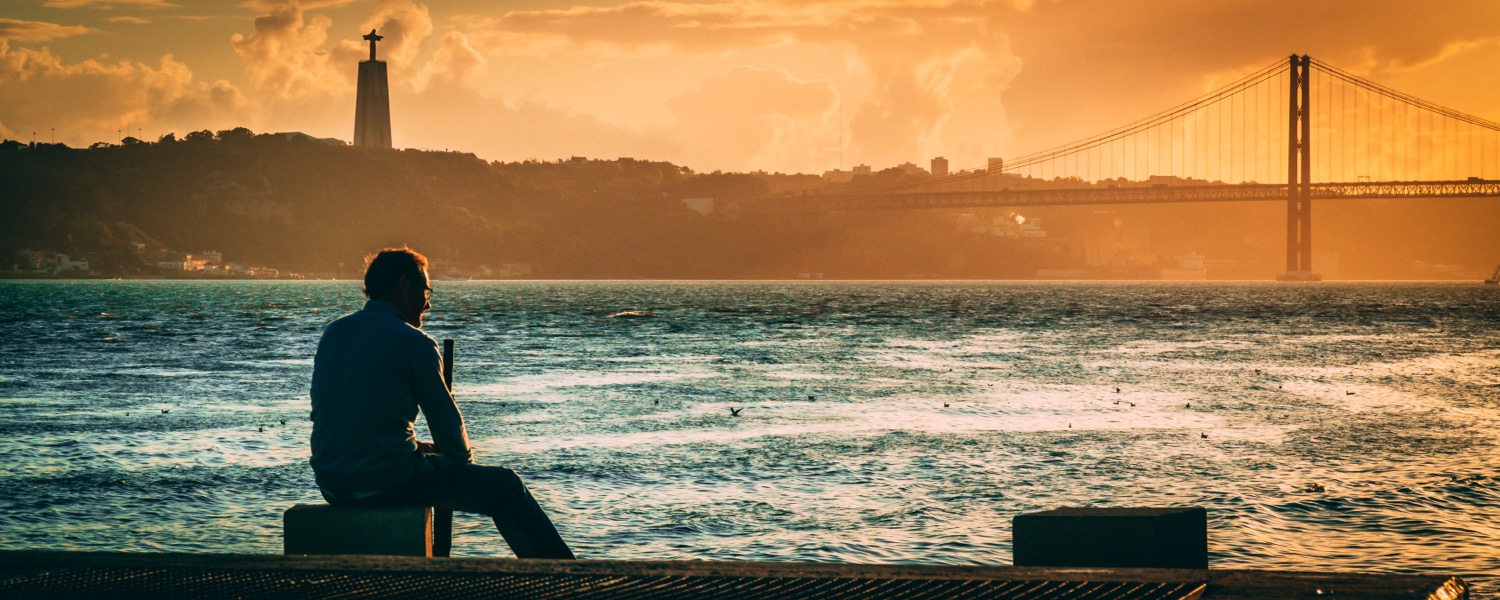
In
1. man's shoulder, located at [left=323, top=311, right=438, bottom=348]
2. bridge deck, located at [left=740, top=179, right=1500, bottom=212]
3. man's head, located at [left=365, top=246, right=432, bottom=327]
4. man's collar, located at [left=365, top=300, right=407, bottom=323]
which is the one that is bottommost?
man's shoulder, located at [left=323, top=311, right=438, bottom=348]

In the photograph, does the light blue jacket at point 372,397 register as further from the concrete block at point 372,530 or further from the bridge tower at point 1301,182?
the bridge tower at point 1301,182

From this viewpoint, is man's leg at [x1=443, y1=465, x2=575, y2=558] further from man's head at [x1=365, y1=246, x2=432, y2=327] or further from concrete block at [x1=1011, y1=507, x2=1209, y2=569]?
concrete block at [x1=1011, y1=507, x2=1209, y2=569]

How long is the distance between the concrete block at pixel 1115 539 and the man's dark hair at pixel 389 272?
252 centimetres

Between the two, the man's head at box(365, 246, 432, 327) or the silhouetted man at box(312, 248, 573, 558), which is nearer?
the silhouetted man at box(312, 248, 573, 558)

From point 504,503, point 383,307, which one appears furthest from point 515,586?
point 383,307

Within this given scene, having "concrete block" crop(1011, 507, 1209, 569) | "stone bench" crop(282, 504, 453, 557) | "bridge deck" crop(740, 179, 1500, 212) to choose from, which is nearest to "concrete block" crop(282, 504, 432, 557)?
"stone bench" crop(282, 504, 453, 557)

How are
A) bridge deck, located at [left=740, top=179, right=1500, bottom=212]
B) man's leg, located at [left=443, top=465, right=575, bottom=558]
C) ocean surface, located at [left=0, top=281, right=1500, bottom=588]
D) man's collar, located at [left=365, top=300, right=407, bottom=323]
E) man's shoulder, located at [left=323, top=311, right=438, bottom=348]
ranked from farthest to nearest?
bridge deck, located at [left=740, top=179, right=1500, bottom=212] < ocean surface, located at [left=0, top=281, right=1500, bottom=588] < man's leg, located at [left=443, top=465, right=575, bottom=558] < man's collar, located at [left=365, top=300, right=407, bottom=323] < man's shoulder, located at [left=323, top=311, right=438, bottom=348]

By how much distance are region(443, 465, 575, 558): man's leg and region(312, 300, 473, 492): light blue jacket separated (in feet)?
0.63

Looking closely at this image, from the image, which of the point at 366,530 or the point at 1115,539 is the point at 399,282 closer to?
the point at 366,530

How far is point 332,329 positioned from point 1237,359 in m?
33.2

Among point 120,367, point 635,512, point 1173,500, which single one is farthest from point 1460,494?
point 120,367

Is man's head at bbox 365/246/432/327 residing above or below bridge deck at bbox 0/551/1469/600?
above

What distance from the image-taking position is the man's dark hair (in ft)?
17.9

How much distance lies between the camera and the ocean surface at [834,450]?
10156 mm
